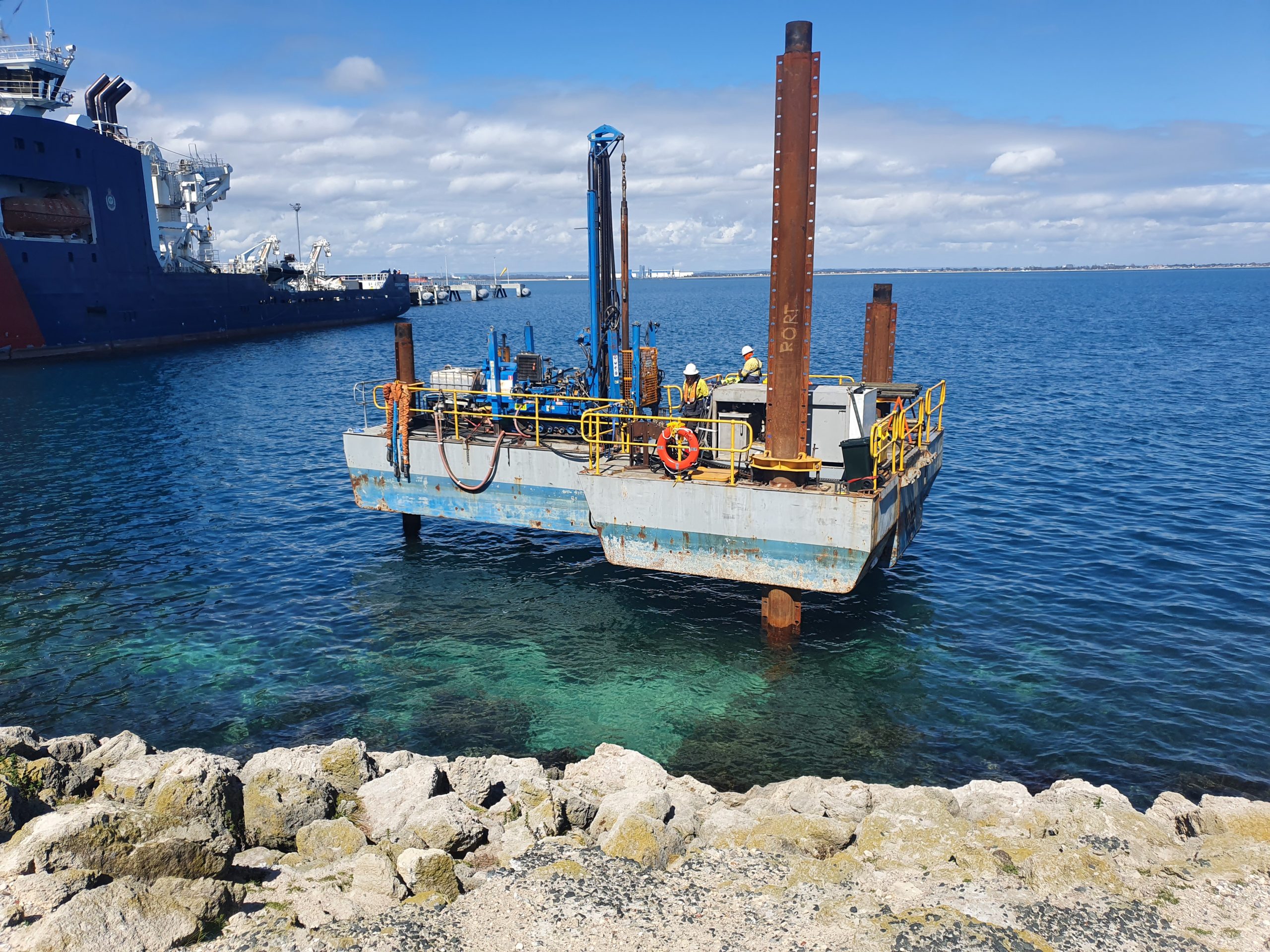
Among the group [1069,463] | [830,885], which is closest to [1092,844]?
[830,885]

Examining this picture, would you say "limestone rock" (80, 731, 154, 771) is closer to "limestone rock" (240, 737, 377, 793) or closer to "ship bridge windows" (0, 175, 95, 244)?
"limestone rock" (240, 737, 377, 793)

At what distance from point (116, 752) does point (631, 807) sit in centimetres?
697

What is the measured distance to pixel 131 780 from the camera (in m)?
10.3

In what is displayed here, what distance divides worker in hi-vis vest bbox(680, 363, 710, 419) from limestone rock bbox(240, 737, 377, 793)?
10.1m

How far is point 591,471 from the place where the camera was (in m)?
17.7

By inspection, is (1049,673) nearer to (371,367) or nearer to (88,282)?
(371,367)

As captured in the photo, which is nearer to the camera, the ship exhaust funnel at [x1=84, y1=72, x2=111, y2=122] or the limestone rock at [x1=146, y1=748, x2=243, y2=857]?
the limestone rock at [x1=146, y1=748, x2=243, y2=857]

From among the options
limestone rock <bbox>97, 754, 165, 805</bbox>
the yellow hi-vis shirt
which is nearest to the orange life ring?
the yellow hi-vis shirt

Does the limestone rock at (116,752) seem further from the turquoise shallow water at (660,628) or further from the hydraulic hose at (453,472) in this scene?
the hydraulic hose at (453,472)

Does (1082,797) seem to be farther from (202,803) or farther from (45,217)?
(45,217)

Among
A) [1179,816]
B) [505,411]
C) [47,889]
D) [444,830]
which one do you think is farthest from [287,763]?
[505,411]

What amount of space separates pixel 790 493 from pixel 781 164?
18.3ft

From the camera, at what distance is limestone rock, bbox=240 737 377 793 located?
10.7 m

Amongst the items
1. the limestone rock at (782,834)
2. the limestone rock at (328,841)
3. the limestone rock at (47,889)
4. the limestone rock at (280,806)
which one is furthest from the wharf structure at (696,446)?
the limestone rock at (47,889)
